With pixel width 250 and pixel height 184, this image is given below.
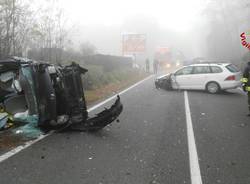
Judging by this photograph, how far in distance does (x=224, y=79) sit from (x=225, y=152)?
877cm

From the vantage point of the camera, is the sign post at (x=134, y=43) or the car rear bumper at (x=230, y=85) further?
the sign post at (x=134, y=43)

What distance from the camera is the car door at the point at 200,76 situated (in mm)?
13727

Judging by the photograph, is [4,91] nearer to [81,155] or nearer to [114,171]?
[81,155]

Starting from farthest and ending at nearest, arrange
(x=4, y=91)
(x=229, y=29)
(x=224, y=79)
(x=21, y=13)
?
(x=229, y=29) → (x=224, y=79) → (x=21, y=13) → (x=4, y=91)

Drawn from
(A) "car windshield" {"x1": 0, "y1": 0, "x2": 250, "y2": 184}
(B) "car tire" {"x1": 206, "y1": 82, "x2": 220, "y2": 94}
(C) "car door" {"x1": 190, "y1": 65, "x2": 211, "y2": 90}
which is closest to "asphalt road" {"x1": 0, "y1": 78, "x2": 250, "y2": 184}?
(A) "car windshield" {"x1": 0, "y1": 0, "x2": 250, "y2": 184}

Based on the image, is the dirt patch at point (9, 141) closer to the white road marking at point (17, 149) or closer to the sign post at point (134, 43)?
the white road marking at point (17, 149)

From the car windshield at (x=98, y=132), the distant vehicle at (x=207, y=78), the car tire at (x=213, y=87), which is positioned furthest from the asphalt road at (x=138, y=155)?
the car tire at (x=213, y=87)

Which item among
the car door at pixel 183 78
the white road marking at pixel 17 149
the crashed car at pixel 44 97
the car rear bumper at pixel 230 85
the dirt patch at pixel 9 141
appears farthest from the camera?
the car door at pixel 183 78

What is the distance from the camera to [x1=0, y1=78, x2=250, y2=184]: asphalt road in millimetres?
4004

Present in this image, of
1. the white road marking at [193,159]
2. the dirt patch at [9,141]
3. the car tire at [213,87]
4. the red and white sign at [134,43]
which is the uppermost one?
the red and white sign at [134,43]

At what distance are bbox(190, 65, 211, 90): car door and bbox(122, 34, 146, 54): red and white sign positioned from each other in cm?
2882

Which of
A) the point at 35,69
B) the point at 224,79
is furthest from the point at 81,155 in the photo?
the point at 224,79

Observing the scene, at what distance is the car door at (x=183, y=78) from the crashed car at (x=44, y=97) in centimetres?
862

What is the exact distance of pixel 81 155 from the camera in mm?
4902
